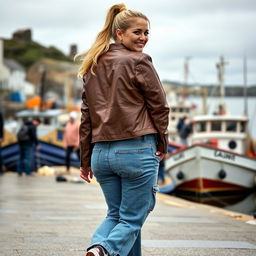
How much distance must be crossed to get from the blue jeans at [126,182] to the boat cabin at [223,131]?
22801 mm

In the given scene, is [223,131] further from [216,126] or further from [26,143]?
[26,143]

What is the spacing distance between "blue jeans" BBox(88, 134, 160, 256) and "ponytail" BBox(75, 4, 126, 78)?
1.79ft

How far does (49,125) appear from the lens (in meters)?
40.3

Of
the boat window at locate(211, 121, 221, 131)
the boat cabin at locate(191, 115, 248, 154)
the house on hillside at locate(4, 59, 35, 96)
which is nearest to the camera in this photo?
the boat cabin at locate(191, 115, 248, 154)

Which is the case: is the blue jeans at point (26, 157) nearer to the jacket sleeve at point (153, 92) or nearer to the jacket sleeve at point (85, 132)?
the jacket sleeve at point (85, 132)

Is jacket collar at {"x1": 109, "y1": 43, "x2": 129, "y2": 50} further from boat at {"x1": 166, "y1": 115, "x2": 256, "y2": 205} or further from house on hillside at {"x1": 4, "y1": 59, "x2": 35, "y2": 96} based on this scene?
house on hillside at {"x1": 4, "y1": 59, "x2": 35, "y2": 96}

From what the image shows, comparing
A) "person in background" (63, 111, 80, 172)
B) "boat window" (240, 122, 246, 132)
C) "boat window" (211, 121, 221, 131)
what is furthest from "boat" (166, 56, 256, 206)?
"boat window" (240, 122, 246, 132)

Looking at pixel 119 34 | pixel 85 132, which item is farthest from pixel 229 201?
pixel 119 34

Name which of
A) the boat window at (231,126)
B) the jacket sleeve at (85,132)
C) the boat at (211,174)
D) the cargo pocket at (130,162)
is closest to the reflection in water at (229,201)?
the boat at (211,174)

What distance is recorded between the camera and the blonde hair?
455 cm

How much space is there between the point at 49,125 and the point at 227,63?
11.1 m

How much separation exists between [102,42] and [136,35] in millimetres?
257

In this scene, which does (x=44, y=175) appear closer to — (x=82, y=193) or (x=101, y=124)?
(x=82, y=193)

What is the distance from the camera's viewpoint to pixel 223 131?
2798cm
